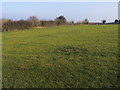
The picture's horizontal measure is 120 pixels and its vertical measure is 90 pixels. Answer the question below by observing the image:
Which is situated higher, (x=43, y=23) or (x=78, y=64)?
(x=43, y=23)

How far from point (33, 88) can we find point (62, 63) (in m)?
2.44

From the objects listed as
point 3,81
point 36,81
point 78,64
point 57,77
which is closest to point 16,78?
point 3,81

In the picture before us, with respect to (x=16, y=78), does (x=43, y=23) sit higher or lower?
higher

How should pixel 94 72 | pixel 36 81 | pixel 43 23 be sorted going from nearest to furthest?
pixel 36 81, pixel 94 72, pixel 43 23

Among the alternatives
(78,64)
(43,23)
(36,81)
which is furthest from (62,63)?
(43,23)

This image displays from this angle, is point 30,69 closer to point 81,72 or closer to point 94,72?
point 81,72

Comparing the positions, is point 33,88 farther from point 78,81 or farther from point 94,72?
point 94,72

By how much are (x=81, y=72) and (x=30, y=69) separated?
6.28 feet

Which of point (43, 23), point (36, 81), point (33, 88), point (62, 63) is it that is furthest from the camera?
point (43, 23)

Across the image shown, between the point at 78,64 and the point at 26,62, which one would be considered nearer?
the point at 78,64

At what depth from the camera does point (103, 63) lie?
6797mm

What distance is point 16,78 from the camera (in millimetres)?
5582

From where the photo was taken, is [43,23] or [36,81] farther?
[43,23]

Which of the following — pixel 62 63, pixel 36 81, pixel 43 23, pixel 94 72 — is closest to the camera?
pixel 36 81
